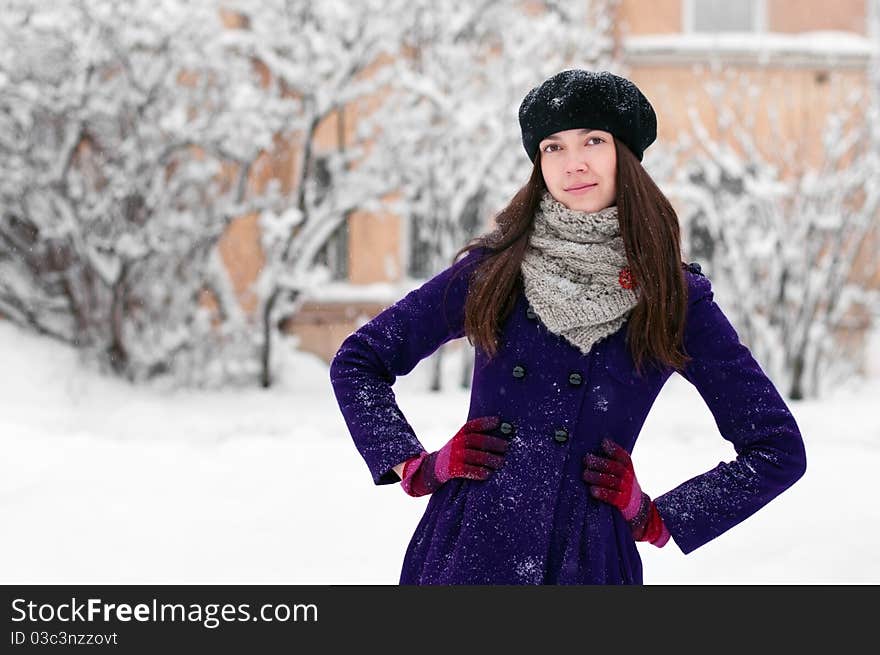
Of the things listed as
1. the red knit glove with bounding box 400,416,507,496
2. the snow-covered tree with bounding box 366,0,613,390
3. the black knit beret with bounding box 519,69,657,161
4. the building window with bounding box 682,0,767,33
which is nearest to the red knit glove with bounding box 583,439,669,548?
the red knit glove with bounding box 400,416,507,496

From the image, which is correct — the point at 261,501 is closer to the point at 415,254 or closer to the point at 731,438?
the point at 731,438

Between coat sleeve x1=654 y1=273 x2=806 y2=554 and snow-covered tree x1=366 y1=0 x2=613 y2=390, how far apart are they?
7253 millimetres

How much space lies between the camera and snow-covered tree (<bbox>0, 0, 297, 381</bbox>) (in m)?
8.07

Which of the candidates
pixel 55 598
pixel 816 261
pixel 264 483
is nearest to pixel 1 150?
pixel 264 483

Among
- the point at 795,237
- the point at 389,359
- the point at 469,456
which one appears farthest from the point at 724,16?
the point at 469,456

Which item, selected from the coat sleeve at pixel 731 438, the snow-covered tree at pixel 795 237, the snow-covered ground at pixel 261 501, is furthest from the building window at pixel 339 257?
the coat sleeve at pixel 731 438

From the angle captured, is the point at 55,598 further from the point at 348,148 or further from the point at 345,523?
the point at 348,148

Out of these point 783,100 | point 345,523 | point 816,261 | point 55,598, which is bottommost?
point 345,523

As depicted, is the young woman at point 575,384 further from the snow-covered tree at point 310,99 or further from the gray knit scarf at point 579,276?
the snow-covered tree at point 310,99

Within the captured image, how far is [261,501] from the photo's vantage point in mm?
5230

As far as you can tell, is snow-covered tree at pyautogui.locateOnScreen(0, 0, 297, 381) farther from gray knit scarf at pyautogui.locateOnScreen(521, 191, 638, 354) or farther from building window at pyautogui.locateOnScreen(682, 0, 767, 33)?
gray knit scarf at pyautogui.locateOnScreen(521, 191, 638, 354)

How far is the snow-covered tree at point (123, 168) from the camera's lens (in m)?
8.07

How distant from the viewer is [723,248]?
968cm

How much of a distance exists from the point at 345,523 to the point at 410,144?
509 cm
